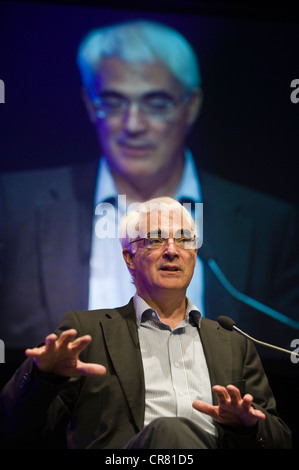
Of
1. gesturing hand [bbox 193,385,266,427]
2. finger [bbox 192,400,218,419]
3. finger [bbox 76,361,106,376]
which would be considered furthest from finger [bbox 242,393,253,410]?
finger [bbox 76,361,106,376]

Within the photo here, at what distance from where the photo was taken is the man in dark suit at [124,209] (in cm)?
328

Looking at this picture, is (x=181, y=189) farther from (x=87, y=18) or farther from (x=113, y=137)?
(x=87, y=18)

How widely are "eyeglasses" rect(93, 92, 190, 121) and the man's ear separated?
0.09 ft

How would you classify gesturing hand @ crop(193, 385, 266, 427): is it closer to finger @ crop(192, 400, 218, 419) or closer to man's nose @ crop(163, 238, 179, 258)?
finger @ crop(192, 400, 218, 419)

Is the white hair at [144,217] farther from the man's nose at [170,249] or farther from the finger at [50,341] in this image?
the finger at [50,341]

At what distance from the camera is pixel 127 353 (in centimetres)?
216

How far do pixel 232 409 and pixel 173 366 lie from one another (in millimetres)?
331

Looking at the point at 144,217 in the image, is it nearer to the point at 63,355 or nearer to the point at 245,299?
the point at 63,355

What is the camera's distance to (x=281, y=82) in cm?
365

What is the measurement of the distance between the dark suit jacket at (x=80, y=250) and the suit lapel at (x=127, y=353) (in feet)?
3.25

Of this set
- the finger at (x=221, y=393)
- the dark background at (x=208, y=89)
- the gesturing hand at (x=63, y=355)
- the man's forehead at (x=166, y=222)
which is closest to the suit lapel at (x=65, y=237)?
the dark background at (x=208, y=89)

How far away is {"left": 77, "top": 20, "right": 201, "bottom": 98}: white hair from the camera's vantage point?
349 cm

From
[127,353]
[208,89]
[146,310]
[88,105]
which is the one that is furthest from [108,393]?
[208,89]

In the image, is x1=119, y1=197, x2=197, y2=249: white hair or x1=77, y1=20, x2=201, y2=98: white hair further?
x1=77, y1=20, x2=201, y2=98: white hair
